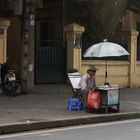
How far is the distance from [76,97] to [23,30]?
17.2 feet

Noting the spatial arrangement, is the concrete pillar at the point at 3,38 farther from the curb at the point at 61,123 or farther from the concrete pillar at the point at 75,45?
the curb at the point at 61,123

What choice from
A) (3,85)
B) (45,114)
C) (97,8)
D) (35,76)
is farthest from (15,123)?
(97,8)

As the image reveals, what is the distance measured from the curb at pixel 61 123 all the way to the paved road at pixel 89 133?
273 mm

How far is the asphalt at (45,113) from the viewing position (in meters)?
12.5

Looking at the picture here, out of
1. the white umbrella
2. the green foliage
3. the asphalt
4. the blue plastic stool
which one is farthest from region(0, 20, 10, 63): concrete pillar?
the blue plastic stool

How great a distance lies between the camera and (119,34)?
968 inches

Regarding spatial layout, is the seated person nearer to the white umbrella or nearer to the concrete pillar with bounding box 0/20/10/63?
the white umbrella

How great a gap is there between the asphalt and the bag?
23 centimetres

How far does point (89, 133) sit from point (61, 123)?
1.37 m

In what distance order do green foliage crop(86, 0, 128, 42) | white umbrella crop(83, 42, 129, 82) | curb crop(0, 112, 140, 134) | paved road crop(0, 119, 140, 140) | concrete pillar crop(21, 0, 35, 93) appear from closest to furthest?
paved road crop(0, 119, 140, 140), curb crop(0, 112, 140, 134), white umbrella crop(83, 42, 129, 82), concrete pillar crop(21, 0, 35, 93), green foliage crop(86, 0, 128, 42)

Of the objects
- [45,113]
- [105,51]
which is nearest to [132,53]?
[105,51]

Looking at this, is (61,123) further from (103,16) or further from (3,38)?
(103,16)

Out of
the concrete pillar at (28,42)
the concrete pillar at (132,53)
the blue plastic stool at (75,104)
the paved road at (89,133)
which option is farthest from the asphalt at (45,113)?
the concrete pillar at (132,53)

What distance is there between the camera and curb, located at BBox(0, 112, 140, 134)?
12.0 m
